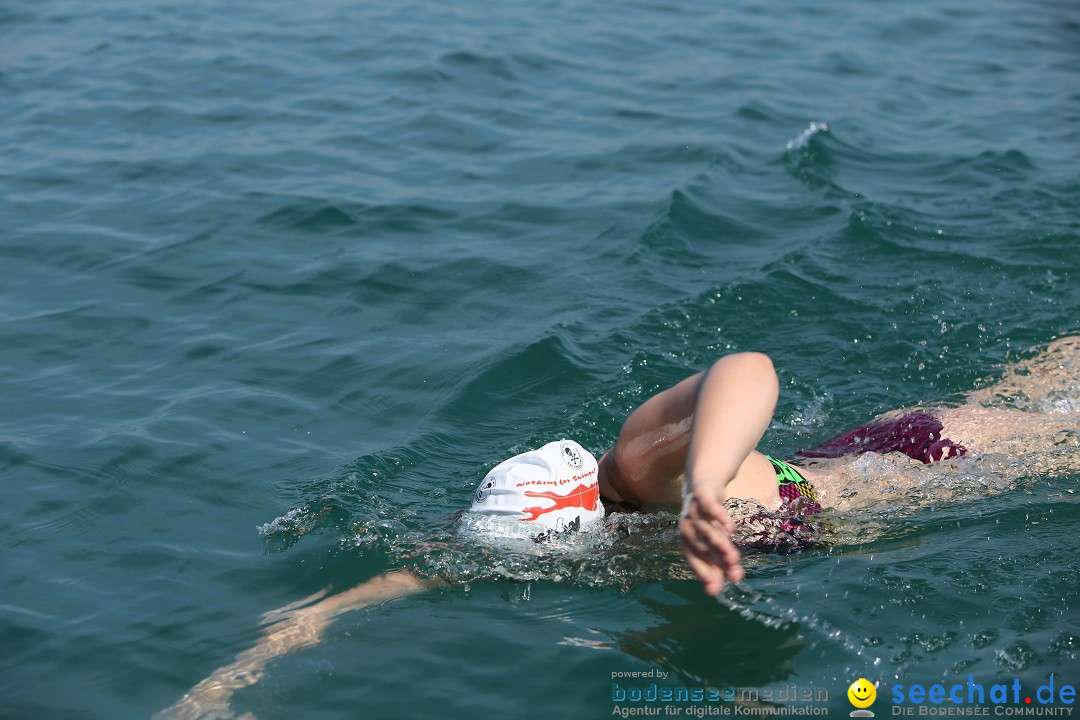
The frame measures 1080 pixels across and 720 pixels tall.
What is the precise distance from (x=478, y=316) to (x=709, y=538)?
442cm

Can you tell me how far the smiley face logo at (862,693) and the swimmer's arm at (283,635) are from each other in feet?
5.43

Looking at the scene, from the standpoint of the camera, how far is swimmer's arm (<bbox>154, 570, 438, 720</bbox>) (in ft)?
13.0

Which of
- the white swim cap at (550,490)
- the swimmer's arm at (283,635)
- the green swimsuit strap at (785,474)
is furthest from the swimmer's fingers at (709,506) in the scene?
the swimmer's arm at (283,635)

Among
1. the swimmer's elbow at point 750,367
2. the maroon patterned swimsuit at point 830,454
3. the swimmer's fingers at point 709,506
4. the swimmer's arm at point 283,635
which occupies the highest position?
the swimmer's elbow at point 750,367

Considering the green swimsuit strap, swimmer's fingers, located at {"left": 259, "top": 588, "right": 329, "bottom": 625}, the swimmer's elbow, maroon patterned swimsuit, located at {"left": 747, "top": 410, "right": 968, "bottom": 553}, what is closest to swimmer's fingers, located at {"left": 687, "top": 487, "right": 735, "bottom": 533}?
the swimmer's elbow

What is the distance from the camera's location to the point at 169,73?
11781 mm

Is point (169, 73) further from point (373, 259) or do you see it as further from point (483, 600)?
point (483, 600)

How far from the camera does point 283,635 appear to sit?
4289 millimetres

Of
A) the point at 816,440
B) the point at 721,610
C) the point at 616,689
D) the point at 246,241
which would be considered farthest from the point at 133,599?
the point at 246,241

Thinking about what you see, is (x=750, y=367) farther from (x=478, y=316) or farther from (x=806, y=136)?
(x=806, y=136)

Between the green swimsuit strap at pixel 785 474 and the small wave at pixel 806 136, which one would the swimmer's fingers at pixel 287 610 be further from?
the small wave at pixel 806 136

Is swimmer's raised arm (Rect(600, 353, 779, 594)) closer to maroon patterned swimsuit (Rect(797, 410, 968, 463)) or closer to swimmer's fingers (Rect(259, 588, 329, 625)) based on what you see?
maroon patterned swimsuit (Rect(797, 410, 968, 463))

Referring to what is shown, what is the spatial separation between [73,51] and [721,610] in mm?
11206

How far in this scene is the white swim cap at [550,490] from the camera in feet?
13.6
